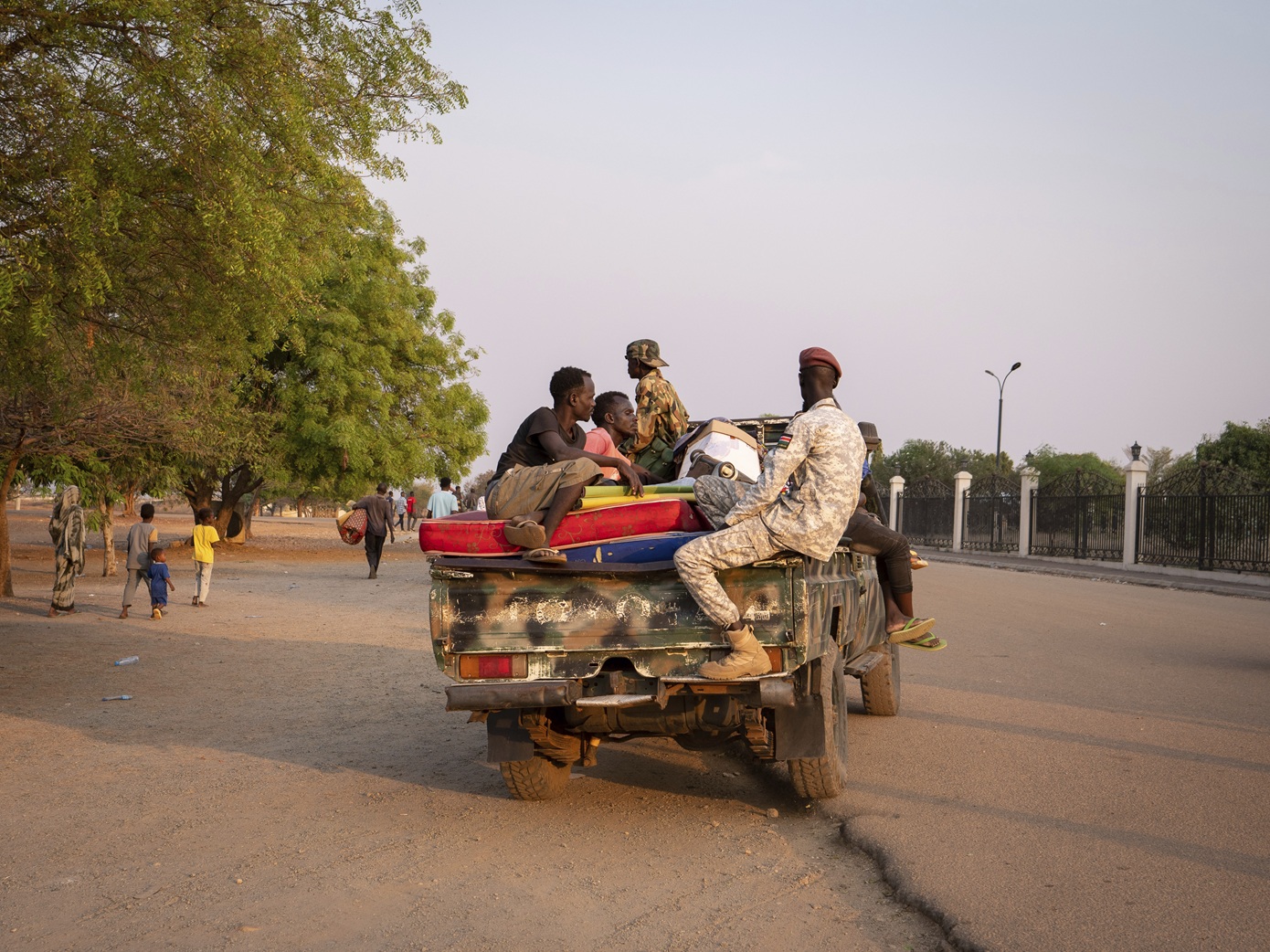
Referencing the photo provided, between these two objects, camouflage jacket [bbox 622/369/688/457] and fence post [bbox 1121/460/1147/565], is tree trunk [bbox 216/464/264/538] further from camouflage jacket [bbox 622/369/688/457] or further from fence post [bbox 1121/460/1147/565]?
camouflage jacket [bbox 622/369/688/457]

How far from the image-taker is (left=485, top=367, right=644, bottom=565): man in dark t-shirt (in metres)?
5.54

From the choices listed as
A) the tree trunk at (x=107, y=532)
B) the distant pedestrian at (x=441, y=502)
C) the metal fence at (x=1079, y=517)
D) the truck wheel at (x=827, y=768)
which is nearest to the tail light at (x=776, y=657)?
the truck wheel at (x=827, y=768)

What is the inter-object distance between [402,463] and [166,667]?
22.1 metres

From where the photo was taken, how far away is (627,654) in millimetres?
5465

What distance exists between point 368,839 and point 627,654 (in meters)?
1.54

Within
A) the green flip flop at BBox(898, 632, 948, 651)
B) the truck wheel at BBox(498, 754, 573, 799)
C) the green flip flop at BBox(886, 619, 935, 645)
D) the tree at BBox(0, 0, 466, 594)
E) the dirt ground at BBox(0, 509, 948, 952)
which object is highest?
the tree at BBox(0, 0, 466, 594)

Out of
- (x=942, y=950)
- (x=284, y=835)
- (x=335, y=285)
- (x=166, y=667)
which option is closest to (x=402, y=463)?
(x=335, y=285)

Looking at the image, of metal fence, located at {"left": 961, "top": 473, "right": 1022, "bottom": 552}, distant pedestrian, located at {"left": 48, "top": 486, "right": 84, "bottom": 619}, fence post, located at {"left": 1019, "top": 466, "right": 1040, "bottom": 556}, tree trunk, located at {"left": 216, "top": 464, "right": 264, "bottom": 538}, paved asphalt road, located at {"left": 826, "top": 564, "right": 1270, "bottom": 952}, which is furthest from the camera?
metal fence, located at {"left": 961, "top": 473, "right": 1022, "bottom": 552}

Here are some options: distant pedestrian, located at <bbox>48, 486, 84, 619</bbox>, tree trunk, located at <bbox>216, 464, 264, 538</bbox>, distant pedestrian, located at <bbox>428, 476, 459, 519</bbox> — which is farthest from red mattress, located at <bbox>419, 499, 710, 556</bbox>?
tree trunk, located at <bbox>216, 464, 264, 538</bbox>

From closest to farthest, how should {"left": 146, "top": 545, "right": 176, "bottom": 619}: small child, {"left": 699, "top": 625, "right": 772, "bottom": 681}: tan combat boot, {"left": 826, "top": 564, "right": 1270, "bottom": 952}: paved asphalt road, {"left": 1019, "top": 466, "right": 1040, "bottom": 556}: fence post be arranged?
{"left": 826, "top": 564, "right": 1270, "bottom": 952}: paved asphalt road, {"left": 699, "top": 625, "right": 772, "bottom": 681}: tan combat boot, {"left": 146, "top": 545, "right": 176, "bottom": 619}: small child, {"left": 1019, "top": 466, "right": 1040, "bottom": 556}: fence post

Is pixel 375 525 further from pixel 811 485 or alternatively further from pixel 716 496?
pixel 811 485

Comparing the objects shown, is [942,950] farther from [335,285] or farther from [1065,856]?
[335,285]

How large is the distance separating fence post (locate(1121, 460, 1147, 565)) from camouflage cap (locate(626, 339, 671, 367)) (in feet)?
87.7

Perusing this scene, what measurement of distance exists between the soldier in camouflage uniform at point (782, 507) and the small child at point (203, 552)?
12880 mm
